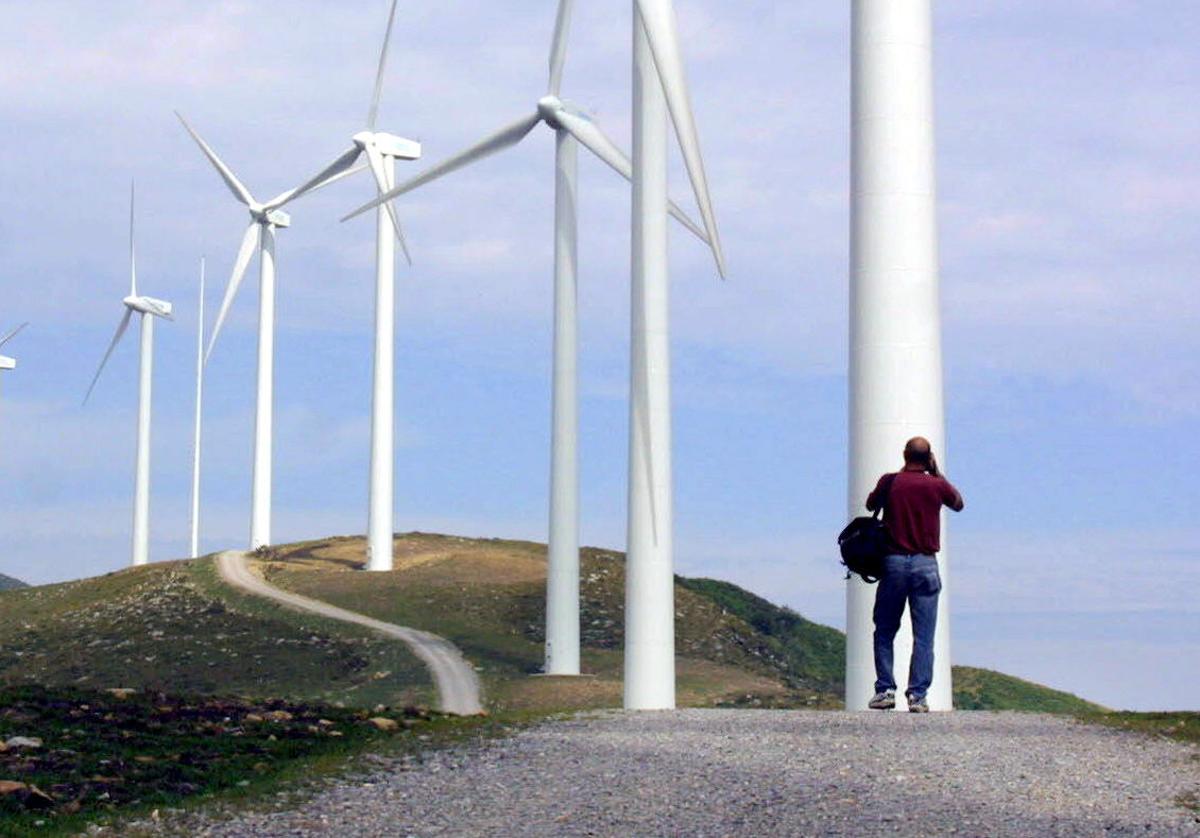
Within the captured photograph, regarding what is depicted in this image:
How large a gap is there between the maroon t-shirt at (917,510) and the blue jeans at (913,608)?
23cm

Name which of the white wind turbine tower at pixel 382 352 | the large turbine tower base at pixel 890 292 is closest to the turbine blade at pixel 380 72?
the white wind turbine tower at pixel 382 352

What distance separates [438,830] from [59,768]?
20.8 feet

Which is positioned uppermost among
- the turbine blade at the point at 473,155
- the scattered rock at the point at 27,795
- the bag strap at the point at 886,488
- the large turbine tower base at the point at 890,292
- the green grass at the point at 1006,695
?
the turbine blade at the point at 473,155

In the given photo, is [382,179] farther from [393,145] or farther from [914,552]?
[914,552]

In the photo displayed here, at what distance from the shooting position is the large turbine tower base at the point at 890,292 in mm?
28578

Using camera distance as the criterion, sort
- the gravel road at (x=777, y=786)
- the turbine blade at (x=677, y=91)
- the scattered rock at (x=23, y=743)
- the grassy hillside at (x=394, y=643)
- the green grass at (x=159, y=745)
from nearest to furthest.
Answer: the gravel road at (x=777, y=786) < the green grass at (x=159, y=745) < the scattered rock at (x=23, y=743) < the turbine blade at (x=677, y=91) < the grassy hillside at (x=394, y=643)

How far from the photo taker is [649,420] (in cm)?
3925

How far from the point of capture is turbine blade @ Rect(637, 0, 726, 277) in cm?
3684

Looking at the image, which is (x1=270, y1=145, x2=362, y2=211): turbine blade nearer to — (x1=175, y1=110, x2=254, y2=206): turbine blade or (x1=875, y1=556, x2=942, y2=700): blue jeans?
(x1=175, y1=110, x2=254, y2=206): turbine blade

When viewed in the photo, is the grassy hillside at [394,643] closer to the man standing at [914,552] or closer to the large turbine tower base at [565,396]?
the large turbine tower base at [565,396]

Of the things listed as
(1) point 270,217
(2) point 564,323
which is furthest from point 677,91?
(1) point 270,217

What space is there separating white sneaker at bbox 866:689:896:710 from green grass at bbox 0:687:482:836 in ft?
17.4

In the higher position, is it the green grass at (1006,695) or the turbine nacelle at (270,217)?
the turbine nacelle at (270,217)

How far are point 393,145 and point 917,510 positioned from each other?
2607 inches
